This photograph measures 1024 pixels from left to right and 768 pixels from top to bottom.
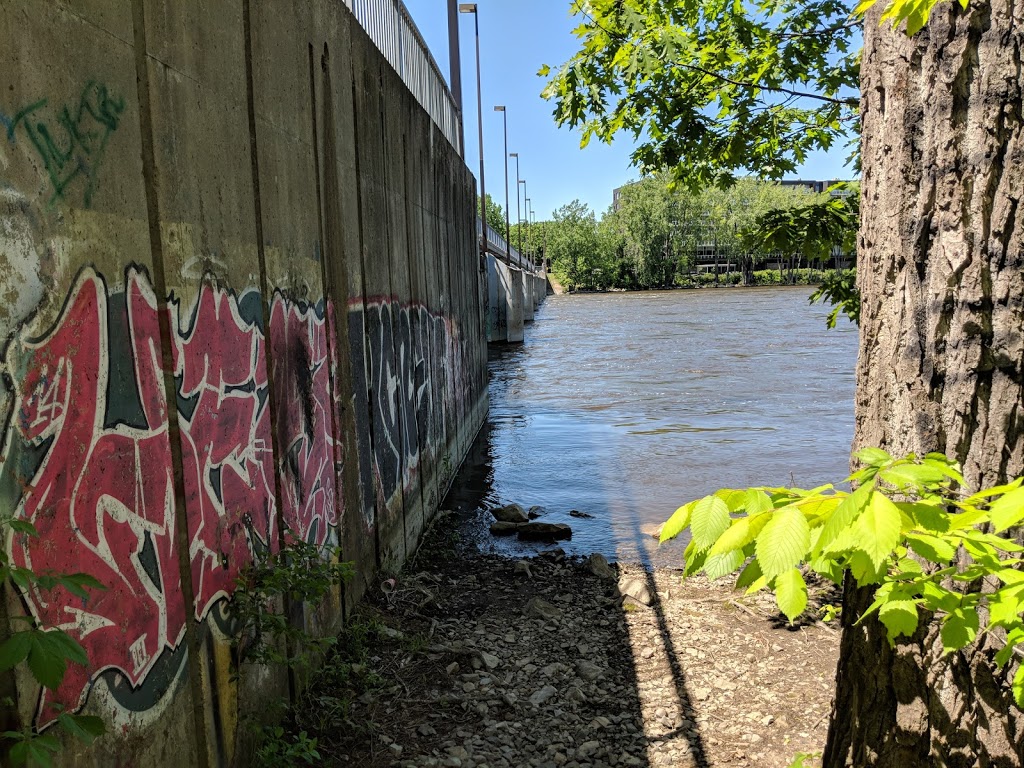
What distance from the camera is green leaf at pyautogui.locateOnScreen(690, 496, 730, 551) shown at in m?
1.94

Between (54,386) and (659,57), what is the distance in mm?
5448

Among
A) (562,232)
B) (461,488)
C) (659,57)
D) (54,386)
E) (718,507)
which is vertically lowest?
(461,488)

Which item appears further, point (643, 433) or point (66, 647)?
point (643, 433)

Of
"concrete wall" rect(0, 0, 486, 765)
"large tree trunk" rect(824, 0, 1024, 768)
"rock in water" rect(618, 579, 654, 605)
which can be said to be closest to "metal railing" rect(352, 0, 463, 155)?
"concrete wall" rect(0, 0, 486, 765)

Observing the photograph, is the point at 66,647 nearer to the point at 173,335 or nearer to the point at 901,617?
the point at 173,335

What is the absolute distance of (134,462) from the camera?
2.88m

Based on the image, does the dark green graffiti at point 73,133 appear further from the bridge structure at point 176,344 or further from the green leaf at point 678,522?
the green leaf at point 678,522

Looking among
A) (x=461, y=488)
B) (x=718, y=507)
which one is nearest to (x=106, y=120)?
(x=718, y=507)

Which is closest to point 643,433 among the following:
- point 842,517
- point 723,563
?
point 723,563

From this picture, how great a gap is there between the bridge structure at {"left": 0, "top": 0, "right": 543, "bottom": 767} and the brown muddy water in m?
3.76

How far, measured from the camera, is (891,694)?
264 cm

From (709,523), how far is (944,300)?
1.16 meters

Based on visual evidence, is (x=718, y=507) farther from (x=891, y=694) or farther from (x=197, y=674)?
(x=197, y=674)

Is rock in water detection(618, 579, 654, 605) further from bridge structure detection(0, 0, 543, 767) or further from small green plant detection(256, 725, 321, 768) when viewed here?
small green plant detection(256, 725, 321, 768)
